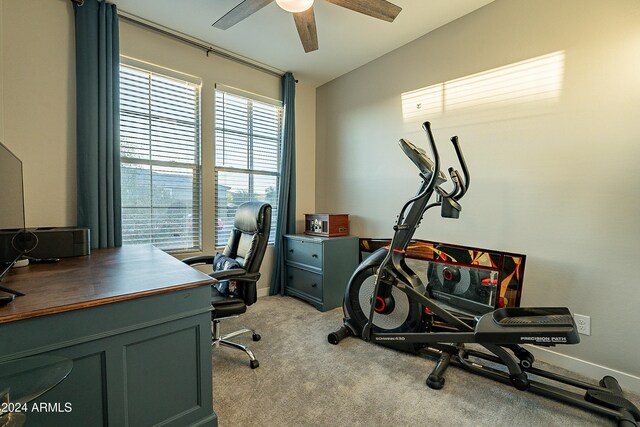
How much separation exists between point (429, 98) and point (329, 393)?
2.61 metres

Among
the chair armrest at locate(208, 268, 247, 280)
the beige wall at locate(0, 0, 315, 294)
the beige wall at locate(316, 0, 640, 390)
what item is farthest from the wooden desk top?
the beige wall at locate(316, 0, 640, 390)

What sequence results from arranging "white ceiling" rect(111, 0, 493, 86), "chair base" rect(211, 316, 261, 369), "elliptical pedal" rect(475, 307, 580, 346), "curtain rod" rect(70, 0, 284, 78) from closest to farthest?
1. "elliptical pedal" rect(475, 307, 580, 346)
2. "chair base" rect(211, 316, 261, 369)
3. "white ceiling" rect(111, 0, 493, 86)
4. "curtain rod" rect(70, 0, 284, 78)

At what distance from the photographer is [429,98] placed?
2705 millimetres

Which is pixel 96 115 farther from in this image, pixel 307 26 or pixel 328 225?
pixel 328 225

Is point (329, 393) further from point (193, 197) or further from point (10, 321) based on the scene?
point (193, 197)

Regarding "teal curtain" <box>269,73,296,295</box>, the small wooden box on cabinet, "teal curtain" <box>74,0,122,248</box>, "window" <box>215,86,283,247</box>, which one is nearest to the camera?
"teal curtain" <box>74,0,122,248</box>

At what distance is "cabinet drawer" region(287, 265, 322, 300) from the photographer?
309 centimetres

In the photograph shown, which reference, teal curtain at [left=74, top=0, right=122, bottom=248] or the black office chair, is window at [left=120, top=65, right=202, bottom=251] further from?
the black office chair

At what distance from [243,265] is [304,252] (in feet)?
4.18

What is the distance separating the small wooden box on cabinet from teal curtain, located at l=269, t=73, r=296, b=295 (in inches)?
6.2

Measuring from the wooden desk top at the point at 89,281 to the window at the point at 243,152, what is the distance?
140 cm

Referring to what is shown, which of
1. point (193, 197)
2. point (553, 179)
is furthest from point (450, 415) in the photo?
point (193, 197)

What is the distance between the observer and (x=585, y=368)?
189 cm

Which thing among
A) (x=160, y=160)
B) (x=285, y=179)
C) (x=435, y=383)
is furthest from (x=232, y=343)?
(x=285, y=179)
